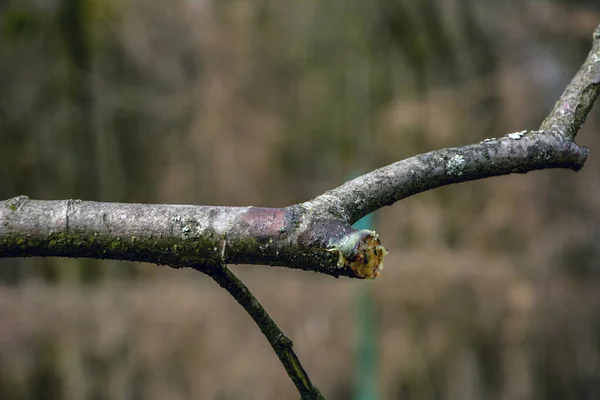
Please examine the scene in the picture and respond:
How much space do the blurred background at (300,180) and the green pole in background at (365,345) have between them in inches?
1.3

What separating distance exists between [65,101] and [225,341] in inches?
56.6

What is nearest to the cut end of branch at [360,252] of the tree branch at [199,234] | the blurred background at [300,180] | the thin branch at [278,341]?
the tree branch at [199,234]

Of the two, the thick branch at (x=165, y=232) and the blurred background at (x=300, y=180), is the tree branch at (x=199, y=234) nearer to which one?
the thick branch at (x=165, y=232)

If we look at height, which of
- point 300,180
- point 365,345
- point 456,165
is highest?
point 300,180

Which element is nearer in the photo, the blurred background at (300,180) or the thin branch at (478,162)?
the thin branch at (478,162)

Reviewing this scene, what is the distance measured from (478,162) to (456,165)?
22 mm

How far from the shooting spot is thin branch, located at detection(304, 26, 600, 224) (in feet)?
1.46

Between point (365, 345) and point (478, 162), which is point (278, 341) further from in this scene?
point (365, 345)

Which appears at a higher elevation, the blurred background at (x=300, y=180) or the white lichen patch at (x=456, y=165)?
the blurred background at (x=300, y=180)

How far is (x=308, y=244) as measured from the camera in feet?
1.22

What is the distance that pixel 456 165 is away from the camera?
0.49 meters

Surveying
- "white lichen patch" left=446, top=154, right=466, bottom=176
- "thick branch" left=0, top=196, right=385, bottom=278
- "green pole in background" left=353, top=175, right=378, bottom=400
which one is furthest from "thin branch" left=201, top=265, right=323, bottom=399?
"green pole in background" left=353, top=175, right=378, bottom=400

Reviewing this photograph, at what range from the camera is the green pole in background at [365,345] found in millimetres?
2033

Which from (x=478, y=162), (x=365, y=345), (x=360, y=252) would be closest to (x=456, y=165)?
(x=478, y=162)
